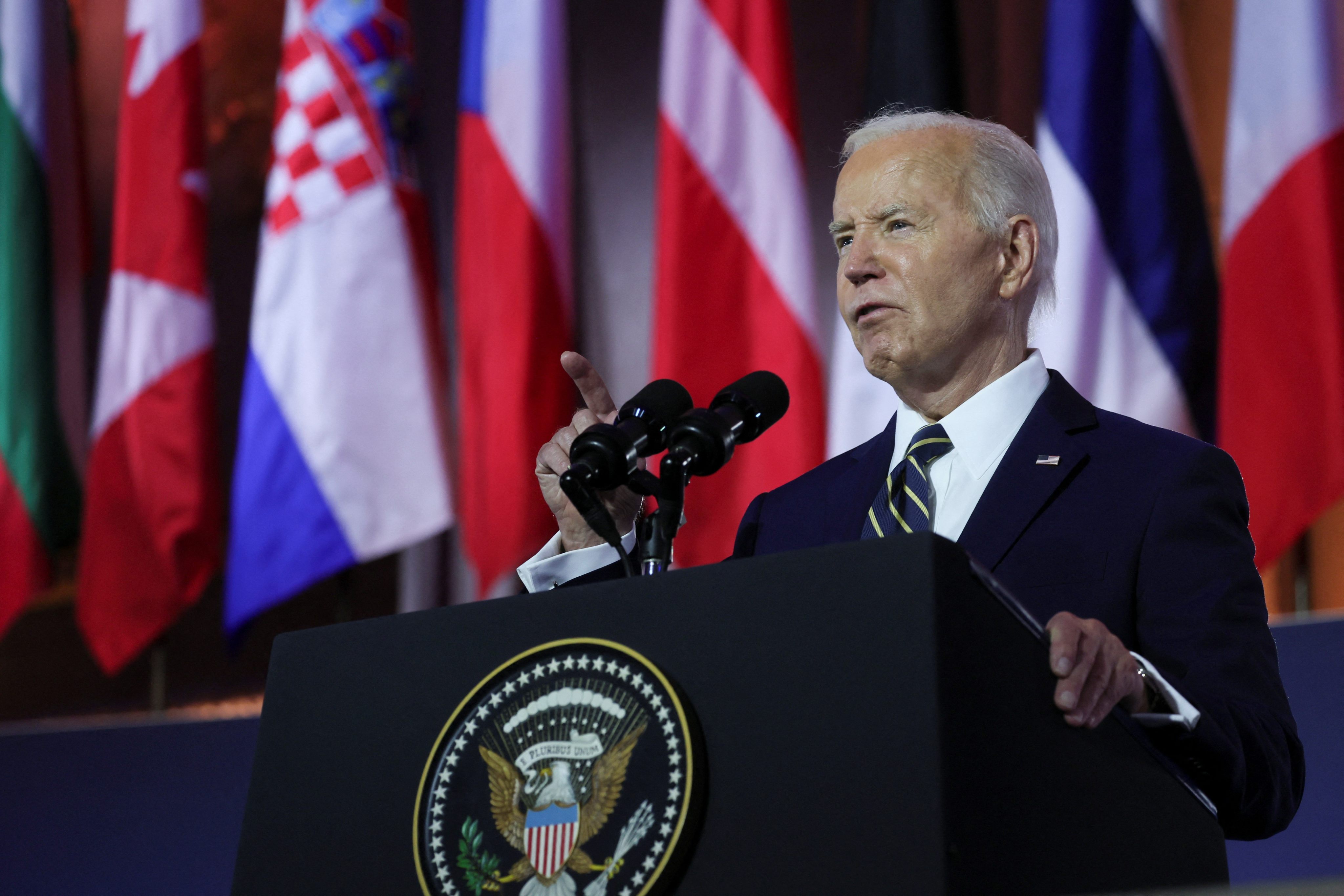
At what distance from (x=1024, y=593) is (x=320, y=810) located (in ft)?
2.40

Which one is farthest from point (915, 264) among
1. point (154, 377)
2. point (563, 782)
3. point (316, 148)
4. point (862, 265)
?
point (154, 377)

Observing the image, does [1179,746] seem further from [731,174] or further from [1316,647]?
[731,174]

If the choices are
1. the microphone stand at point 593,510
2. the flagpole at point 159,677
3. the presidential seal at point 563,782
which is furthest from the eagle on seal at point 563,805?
the flagpole at point 159,677

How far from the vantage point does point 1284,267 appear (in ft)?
9.09

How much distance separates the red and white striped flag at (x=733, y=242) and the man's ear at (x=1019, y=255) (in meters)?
1.36

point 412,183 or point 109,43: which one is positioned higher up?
point 109,43

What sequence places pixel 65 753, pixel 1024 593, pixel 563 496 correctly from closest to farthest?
pixel 1024 593
pixel 563 496
pixel 65 753

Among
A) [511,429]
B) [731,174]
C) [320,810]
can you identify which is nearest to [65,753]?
[511,429]

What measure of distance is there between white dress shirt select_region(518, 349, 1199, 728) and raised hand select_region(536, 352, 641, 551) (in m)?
0.02

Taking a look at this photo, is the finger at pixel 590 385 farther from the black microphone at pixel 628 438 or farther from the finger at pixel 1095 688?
the finger at pixel 1095 688

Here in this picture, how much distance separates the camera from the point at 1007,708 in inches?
34.7

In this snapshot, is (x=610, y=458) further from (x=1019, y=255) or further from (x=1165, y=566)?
(x=1019, y=255)

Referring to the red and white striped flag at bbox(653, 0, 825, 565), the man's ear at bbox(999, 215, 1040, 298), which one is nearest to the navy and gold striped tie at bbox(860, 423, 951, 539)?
the man's ear at bbox(999, 215, 1040, 298)

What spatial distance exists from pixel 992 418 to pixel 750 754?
0.85m
